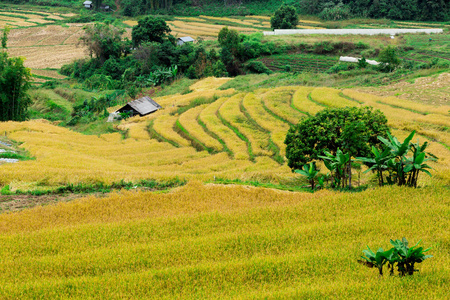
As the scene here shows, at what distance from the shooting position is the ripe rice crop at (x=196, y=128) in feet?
73.6

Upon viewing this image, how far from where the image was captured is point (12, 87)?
3105cm

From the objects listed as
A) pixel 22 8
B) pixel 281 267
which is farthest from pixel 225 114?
pixel 22 8

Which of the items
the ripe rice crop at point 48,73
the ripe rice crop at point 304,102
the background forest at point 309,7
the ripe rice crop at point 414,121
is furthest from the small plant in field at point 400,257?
the background forest at point 309,7

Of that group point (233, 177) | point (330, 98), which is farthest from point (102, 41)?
point (233, 177)

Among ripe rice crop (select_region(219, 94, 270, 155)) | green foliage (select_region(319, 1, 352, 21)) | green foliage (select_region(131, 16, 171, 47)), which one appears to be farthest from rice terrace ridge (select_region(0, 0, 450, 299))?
green foliage (select_region(319, 1, 352, 21))

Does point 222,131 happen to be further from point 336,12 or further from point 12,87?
point 336,12

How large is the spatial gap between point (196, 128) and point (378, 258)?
19199 mm

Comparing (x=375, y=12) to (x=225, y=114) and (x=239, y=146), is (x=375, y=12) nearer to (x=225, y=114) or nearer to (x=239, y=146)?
(x=225, y=114)

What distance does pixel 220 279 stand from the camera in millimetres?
7117

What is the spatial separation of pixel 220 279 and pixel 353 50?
44.8m

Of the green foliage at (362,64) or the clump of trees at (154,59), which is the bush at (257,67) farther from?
the green foliage at (362,64)

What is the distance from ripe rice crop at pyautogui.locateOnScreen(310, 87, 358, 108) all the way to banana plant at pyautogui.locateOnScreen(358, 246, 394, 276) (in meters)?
18.9

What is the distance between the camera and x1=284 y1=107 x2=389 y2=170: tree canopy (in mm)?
13516

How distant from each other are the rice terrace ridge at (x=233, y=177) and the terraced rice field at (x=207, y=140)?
13 cm
